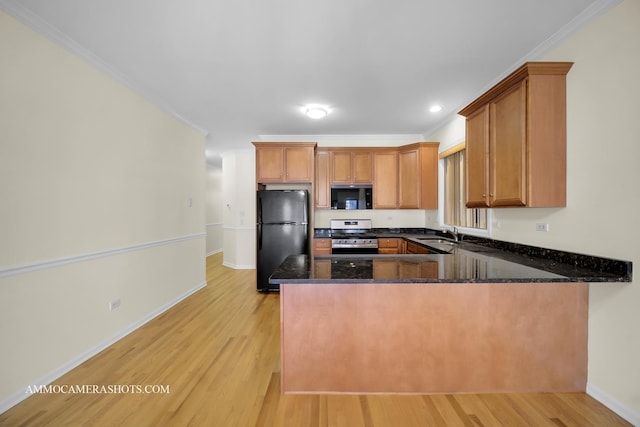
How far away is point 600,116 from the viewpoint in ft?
5.65

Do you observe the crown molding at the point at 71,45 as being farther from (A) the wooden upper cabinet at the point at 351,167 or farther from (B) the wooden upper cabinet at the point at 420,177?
(B) the wooden upper cabinet at the point at 420,177

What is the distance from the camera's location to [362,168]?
449cm

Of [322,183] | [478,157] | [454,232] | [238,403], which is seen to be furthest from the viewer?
[322,183]

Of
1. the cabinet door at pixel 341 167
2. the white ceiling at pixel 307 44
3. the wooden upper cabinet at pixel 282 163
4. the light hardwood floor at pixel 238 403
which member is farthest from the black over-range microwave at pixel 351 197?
the light hardwood floor at pixel 238 403

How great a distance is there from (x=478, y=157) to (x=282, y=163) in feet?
9.04

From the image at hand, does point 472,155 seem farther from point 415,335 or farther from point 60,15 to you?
point 60,15

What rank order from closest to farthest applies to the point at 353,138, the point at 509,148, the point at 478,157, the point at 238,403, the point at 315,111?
1. the point at 238,403
2. the point at 509,148
3. the point at 478,157
4. the point at 315,111
5. the point at 353,138

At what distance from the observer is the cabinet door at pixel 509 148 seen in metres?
1.96

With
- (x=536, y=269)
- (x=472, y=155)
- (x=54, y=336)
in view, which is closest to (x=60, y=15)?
(x=54, y=336)

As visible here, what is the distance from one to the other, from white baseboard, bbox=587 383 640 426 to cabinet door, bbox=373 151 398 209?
121 inches

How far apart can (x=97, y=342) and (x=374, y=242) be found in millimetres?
3386

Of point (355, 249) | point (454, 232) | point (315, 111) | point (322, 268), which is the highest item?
point (315, 111)

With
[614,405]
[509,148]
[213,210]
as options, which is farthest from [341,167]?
[213,210]

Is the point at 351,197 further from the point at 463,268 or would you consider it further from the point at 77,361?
the point at 77,361
